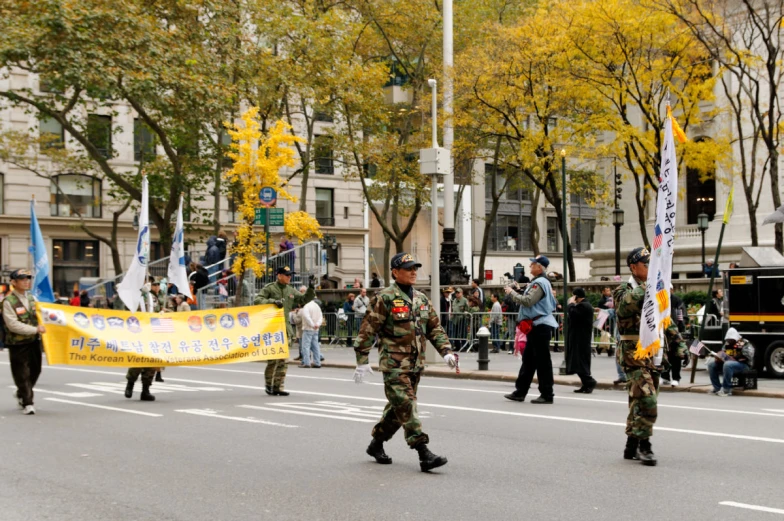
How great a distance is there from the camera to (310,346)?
23.7m

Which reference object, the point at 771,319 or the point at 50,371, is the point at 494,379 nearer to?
the point at 771,319

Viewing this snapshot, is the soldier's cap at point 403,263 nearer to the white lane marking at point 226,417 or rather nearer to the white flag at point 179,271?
the white lane marking at point 226,417

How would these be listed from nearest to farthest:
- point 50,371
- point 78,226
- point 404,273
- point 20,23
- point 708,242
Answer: point 404,273, point 50,371, point 20,23, point 708,242, point 78,226

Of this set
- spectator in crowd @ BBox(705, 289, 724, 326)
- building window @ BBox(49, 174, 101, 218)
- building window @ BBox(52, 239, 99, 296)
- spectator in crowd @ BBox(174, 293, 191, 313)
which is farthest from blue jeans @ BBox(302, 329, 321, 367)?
building window @ BBox(52, 239, 99, 296)

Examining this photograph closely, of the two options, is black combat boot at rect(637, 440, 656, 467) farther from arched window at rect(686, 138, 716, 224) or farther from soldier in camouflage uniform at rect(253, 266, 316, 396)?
arched window at rect(686, 138, 716, 224)

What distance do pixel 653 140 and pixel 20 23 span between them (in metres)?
19.0

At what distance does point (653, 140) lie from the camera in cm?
3228

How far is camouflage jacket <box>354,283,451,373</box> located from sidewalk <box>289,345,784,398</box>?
9.44 meters

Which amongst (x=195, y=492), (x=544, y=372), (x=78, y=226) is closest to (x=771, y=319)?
(x=544, y=372)

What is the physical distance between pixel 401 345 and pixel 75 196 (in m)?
47.3

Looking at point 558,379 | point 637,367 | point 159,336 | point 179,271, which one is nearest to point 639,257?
point 637,367

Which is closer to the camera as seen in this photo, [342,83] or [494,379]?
[494,379]

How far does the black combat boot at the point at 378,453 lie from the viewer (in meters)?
A: 9.12

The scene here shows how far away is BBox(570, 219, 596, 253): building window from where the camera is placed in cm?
7575
